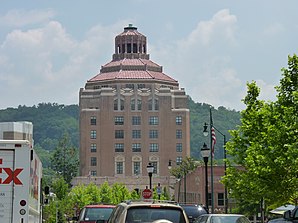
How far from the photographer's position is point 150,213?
16859mm

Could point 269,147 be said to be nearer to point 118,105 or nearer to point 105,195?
point 105,195

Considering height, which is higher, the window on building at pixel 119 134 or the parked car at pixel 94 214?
the window on building at pixel 119 134

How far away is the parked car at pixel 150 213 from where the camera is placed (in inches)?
659

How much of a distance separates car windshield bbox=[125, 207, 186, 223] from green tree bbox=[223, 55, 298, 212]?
15.2 meters

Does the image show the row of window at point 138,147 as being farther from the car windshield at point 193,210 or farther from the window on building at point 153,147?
the car windshield at point 193,210

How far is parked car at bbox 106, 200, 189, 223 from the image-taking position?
16750 millimetres

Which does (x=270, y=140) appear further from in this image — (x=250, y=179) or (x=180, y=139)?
(x=180, y=139)

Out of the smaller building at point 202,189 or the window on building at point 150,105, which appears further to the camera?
the window on building at point 150,105

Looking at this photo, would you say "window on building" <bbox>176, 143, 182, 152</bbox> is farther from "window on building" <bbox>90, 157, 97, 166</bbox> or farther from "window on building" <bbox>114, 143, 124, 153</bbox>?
"window on building" <bbox>90, 157, 97, 166</bbox>

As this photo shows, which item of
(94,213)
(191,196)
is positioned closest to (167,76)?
(191,196)

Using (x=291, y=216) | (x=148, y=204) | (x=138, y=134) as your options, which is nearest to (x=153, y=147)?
(x=138, y=134)

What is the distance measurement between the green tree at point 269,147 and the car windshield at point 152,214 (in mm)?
15206

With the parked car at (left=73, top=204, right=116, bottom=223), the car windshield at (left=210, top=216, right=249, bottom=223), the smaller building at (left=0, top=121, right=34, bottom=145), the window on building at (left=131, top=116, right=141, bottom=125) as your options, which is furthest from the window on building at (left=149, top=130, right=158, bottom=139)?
the car windshield at (left=210, top=216, right=249, bottom=223)

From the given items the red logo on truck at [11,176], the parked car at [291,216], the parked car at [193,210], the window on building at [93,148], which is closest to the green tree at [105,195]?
the window on building at [93,148]
